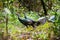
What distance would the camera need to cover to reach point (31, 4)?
626 centimetres

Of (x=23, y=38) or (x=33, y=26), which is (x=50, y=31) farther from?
(x=33, y=26)

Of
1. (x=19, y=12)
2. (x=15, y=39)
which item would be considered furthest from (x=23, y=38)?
(x=19, y=12)

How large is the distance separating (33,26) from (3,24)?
2.13 feet

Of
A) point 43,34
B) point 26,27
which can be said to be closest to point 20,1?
point 26,27

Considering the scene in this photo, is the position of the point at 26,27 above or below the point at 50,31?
below

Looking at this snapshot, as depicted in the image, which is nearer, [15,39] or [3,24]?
[15,39]

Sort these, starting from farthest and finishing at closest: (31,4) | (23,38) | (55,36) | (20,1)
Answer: (31,4), (20,1), (23,38), (55,36)

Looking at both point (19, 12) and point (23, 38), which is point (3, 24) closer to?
point (23, 38)

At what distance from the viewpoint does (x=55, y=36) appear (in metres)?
3.57

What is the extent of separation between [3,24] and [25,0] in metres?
1.78

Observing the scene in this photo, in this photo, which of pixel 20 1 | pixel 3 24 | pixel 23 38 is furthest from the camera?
pixel 20 1

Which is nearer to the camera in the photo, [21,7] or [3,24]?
[3,24]

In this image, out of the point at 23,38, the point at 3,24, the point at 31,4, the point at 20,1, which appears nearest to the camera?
the point at 23,38

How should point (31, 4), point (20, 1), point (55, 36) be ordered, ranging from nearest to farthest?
point (55, 36) → point (20, 1) → point (31, 4)
